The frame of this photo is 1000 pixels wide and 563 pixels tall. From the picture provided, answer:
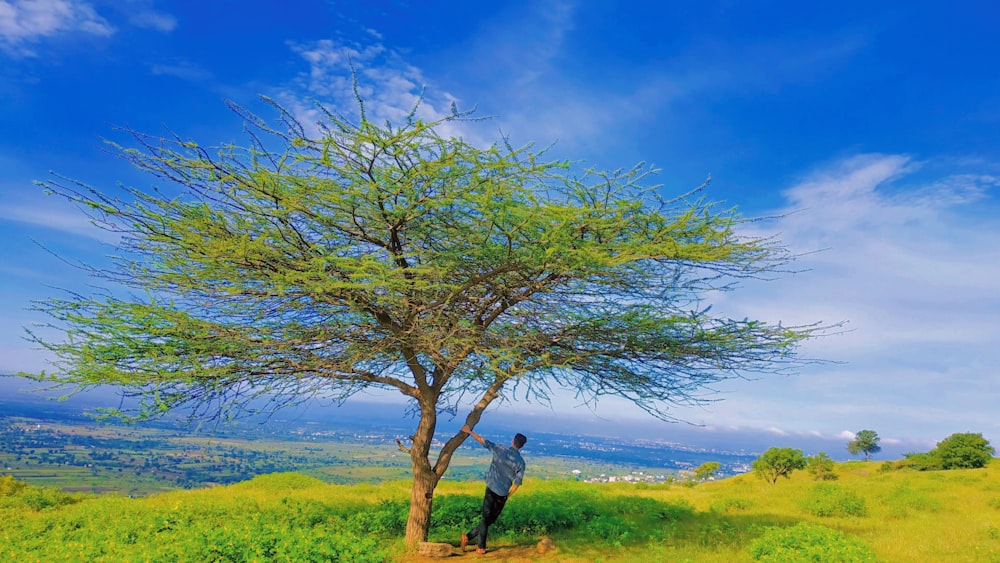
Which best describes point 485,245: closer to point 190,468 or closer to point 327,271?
point 327,271

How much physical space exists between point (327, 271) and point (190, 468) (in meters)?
64.3

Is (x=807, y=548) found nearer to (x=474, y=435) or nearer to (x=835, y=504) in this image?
(x=474, y=435)

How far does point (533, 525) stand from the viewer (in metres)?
12.3

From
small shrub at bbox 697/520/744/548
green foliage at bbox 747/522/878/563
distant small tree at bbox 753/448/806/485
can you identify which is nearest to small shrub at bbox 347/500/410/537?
small shrub at bbox 697/520/744/548

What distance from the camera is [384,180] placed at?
818 centimetres

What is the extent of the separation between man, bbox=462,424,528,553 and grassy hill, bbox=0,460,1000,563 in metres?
0.55

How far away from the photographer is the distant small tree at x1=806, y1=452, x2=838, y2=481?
3647 centimetres

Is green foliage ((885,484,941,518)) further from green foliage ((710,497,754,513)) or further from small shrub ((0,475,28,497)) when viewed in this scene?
small shrub ((0,475,28,497))

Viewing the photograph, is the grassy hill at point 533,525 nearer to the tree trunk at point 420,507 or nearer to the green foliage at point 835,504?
the green foliage at point 835,504

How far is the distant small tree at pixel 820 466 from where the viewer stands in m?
36.5

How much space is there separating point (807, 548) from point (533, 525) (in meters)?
5.53

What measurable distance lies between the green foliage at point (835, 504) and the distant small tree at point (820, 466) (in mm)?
22944

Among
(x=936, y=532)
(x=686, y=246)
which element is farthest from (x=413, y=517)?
(x=936, y=532)

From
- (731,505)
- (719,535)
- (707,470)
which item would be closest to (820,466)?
(707,470)
